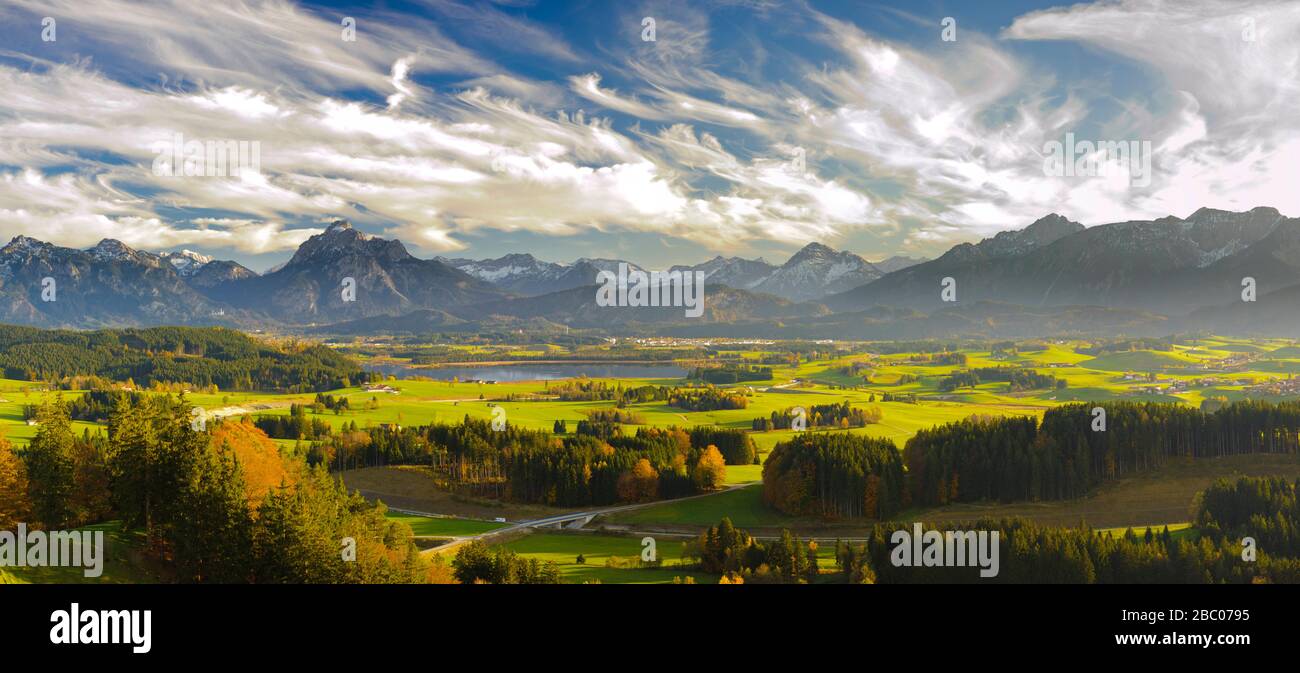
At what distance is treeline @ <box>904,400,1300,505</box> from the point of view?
75812 mm

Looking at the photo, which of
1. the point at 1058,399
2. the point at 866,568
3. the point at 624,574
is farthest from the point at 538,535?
the point at 1058,399

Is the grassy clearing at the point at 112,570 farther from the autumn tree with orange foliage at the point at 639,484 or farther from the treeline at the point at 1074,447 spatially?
the treeline at the point at 1074,447

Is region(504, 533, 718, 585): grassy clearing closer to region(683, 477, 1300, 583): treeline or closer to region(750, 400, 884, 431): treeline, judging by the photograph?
region(683, 477, 1300, 583): treeline

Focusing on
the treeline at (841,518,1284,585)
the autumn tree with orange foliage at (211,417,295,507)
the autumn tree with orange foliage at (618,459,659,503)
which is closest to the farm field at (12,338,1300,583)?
the autumn tree with orange foliage at (618,459,659,503)

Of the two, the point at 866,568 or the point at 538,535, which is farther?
the point at 538,535

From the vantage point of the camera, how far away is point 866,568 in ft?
157

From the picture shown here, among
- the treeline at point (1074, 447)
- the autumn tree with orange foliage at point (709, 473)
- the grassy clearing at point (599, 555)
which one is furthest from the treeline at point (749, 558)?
the treeline at point (1074, 447)

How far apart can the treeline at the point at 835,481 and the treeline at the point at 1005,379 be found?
106184mm

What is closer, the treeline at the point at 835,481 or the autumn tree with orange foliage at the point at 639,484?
the treeline at the point at 835,481

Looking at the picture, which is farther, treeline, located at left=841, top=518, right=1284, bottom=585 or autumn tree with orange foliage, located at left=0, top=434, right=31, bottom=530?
treeline, located at left=841, top=518, right=1284, bottom=585

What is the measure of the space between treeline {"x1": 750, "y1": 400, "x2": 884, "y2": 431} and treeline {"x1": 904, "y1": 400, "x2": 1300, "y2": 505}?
38.2m

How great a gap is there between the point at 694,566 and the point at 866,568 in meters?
13.9

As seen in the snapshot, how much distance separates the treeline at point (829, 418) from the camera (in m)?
123
